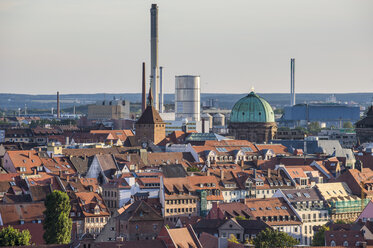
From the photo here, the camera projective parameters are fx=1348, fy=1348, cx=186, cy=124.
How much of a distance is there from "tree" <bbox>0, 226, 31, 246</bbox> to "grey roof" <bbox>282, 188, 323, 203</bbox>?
35595 millimetres

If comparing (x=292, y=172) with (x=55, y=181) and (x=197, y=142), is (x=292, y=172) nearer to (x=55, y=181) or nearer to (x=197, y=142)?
(x=55, y=181)

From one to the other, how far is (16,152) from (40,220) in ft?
141

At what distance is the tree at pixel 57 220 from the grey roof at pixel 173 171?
28.9 m

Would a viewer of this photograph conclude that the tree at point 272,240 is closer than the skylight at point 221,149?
Yes

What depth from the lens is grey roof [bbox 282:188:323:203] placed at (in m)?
129

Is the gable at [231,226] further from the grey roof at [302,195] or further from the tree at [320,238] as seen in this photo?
the grey roof at [302,195]

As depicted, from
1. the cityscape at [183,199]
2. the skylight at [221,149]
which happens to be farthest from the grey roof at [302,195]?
the skylight at [221,149]

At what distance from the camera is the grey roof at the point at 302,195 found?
423 feet

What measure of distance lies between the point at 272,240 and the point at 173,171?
43.4 m

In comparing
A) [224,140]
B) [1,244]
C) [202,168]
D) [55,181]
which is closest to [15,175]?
[55,181]

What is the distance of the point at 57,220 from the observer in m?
109

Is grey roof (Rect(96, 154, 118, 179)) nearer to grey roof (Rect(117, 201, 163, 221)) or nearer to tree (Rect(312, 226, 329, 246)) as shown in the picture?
grey roof (Rect(117, 201, 163, 221))

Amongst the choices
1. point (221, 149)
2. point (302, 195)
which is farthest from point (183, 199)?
point (221, 149)

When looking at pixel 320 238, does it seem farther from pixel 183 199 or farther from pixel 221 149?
pixel 221 149
